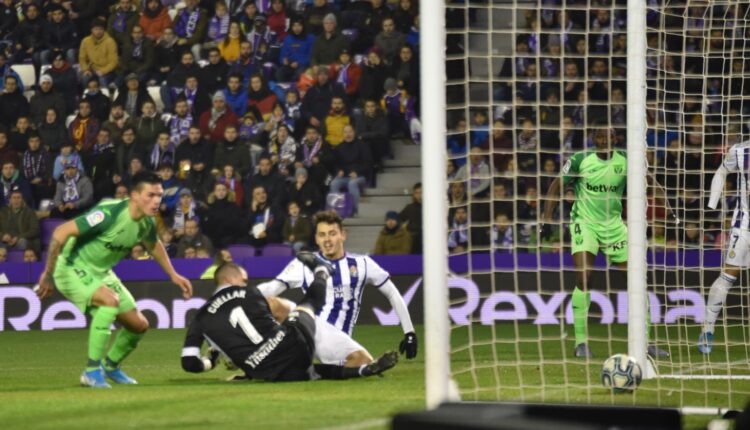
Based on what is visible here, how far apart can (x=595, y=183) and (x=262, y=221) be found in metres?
7.14

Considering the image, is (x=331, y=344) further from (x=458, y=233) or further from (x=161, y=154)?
(x=161, y=154)

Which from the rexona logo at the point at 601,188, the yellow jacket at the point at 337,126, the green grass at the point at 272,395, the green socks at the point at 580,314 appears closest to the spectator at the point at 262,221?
the yellow jacket at the point at 337,126

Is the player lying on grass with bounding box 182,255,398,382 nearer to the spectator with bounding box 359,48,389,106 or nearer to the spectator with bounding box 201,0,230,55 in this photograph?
the spectator with bounding box 359,48,389,106

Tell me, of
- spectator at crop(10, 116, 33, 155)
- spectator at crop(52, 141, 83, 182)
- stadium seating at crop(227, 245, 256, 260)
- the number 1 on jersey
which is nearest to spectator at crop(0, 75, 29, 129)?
spectator at crop(10, 116, 33, 155)

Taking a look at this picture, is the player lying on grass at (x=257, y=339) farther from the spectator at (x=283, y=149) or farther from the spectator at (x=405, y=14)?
the spectator at (x=405, y=14)

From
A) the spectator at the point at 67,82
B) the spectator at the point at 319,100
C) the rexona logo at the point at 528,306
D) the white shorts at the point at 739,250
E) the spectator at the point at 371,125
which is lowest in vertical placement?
the rexona logo at the point at 528,306

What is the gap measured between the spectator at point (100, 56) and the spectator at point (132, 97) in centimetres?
91

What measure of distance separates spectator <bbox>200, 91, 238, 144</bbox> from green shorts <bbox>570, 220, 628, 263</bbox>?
848cm

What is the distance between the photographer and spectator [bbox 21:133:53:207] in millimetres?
19328

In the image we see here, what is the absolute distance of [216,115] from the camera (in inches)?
773

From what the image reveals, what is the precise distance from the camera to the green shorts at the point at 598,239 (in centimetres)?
1185

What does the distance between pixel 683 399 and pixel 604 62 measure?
1031 cm

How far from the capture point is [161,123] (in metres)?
19.4

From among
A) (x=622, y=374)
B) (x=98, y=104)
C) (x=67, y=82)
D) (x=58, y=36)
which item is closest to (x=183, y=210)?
(x=98, y=104)
